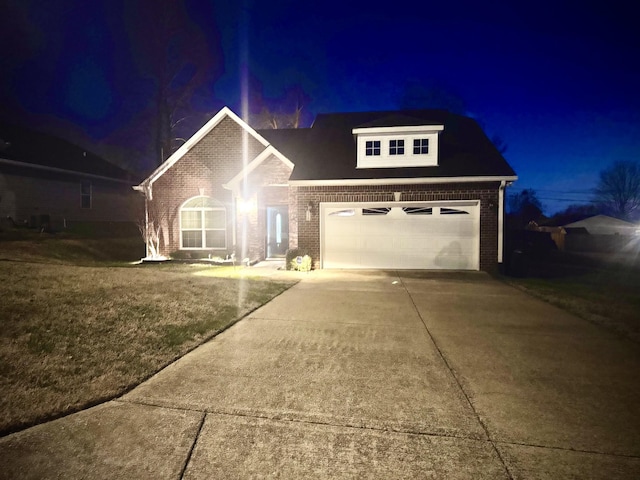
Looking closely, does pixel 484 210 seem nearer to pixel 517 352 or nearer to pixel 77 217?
pixel 517 352

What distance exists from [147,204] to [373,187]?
32.5 feet

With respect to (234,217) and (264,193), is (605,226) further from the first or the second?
(234,217)

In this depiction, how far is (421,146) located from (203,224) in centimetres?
980

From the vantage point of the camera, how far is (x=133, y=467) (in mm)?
2463

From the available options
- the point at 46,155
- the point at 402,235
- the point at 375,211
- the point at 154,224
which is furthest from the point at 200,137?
the point at 46,155

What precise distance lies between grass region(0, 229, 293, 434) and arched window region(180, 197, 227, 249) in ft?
17.6

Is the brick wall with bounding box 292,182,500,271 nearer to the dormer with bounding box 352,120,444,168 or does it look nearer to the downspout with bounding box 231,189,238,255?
the dormer with bounding box 352,120,444,168

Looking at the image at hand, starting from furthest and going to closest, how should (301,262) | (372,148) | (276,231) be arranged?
(276,231) → (372,148) → (301,262)

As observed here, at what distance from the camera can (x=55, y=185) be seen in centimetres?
2066

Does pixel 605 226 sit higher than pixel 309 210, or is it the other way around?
pixel 309 210

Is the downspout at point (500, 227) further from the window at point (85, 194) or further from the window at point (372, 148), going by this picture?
the window at point (85, 194)

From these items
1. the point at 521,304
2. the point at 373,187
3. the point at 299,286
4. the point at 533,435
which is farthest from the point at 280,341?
the point at 373,187

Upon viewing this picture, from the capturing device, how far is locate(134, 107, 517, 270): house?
13.0 m

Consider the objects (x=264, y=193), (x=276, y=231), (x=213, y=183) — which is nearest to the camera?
(x=213, y=183)
